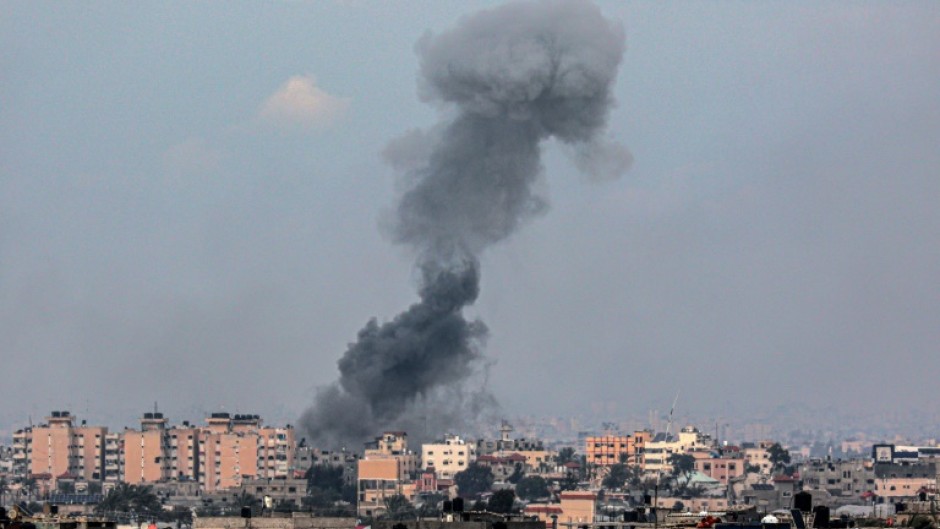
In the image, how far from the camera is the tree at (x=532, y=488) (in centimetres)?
17055

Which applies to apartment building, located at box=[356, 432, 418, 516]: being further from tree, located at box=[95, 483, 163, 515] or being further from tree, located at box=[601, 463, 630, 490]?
tree, located at box=[95, 483, 163, 515]

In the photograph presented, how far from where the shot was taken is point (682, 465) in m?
190

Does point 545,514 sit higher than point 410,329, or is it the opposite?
point 410,329

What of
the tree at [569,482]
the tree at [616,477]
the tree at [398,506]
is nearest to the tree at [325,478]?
the tree at [398,506]

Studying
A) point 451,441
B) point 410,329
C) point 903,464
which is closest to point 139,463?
point 451,441

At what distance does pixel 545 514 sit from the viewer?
134500 mm

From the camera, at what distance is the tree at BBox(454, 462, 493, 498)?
177 m

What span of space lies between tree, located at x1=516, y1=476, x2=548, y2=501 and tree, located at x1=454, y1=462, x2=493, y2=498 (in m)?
2.49

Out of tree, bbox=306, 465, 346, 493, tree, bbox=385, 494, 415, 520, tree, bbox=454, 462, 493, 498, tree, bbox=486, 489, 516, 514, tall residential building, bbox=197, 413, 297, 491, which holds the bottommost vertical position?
tree, bbox=486, 489, 516, 514

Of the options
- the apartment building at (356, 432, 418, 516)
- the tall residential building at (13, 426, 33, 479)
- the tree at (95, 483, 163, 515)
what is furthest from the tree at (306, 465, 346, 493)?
the tall residential building at (13, 426, 33, 479)

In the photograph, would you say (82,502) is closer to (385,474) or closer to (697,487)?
(385,474)

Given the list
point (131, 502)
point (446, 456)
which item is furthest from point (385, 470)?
point (131, 502)

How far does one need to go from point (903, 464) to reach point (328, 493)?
38066 mm

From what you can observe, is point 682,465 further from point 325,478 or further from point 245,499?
point 245,499
